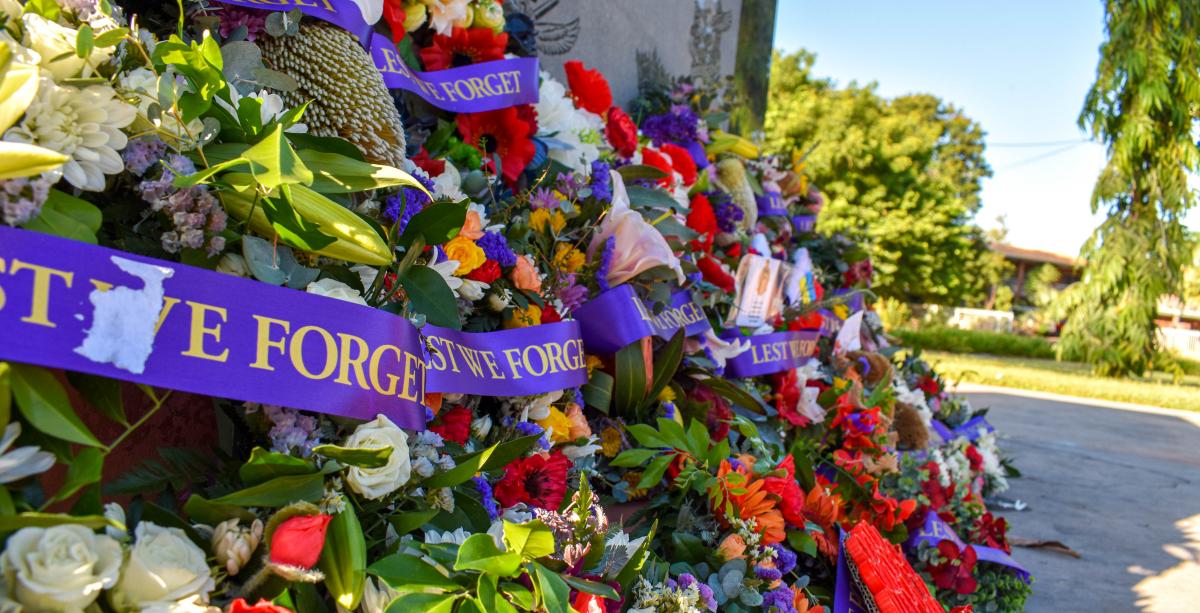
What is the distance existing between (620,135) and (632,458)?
115 cm

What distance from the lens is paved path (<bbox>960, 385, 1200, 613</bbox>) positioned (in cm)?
277

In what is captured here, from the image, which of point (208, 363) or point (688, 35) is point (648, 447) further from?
point (688, 35)

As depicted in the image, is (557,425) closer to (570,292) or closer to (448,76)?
(570,292)

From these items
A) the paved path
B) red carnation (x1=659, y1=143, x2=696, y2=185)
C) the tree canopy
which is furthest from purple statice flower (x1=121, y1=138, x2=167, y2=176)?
the tree canopy

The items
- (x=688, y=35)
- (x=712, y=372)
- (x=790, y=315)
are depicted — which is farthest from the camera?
(x=688, y=35)

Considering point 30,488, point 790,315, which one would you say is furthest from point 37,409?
point 790,315

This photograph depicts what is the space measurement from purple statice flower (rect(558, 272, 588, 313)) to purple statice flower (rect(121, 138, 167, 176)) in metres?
0.91

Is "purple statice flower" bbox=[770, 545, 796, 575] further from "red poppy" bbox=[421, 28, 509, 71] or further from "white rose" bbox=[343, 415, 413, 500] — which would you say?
"red poppy" bbox=[421, 28, 509, 71]

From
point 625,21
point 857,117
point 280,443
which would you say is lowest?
point 280,443

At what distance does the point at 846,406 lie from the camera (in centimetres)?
260

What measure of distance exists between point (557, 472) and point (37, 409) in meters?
0.82

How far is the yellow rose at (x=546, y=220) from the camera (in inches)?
70.7

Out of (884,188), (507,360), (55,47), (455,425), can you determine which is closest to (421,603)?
(455,425)

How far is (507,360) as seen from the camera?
4.76ft
